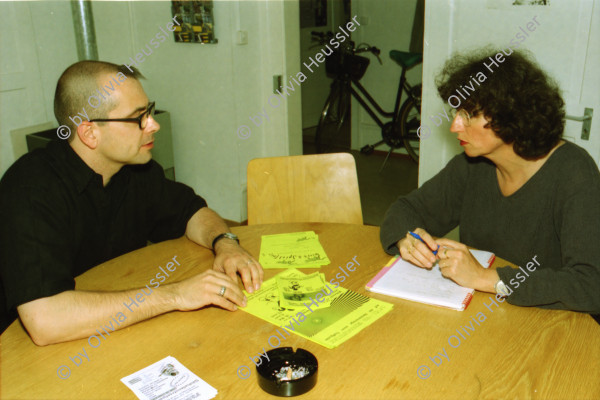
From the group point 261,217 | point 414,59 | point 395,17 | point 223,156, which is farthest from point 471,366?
point 395,17

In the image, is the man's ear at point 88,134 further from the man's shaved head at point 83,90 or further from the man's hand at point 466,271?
the man's hand at point 466,271

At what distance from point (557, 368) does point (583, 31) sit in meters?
1.58

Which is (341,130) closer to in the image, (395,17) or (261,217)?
(395,17)

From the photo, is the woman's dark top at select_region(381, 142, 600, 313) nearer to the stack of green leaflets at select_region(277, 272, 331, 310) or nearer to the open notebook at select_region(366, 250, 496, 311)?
the open notebook at select_region(366, 250, 496, 311)

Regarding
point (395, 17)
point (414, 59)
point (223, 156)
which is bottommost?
point (223, 156)

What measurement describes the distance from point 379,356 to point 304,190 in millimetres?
1091

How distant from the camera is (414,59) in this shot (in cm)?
459

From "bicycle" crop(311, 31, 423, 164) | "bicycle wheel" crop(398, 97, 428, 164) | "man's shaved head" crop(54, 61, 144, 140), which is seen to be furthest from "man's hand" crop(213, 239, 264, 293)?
"bicycle wheel" crop(398, 97, 428, 164)

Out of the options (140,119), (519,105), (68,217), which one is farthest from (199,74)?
(519,105)

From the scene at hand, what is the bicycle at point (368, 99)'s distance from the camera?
482cm

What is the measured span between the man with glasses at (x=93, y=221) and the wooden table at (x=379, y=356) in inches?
2.1

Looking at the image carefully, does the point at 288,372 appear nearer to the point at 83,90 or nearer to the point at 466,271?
the point at 466,271

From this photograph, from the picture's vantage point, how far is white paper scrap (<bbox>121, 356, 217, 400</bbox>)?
3.45 feet

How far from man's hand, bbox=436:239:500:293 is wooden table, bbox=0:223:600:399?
0.03 metres
